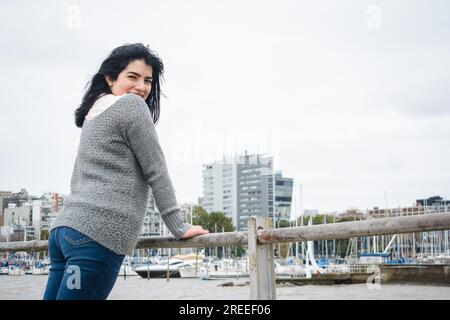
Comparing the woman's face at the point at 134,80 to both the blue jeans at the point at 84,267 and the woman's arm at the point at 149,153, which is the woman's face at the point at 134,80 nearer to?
the woman's arm at the point at 149,153

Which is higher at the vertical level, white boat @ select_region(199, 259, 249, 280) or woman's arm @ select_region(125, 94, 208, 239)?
woman's arm @ select_region(125, 94, 208, 239)

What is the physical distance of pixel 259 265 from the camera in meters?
2.62

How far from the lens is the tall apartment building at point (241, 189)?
144m

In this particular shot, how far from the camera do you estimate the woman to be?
206 centimetres

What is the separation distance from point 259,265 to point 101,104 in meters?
1.01

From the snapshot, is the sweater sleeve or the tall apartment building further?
the tall apartment building

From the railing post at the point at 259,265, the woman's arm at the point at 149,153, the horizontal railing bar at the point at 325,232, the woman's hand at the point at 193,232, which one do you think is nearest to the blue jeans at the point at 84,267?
the woman's arm at the point at 149,153

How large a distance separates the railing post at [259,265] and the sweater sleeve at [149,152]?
0.44 metres

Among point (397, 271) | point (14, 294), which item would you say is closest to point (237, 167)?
point (397, 271)

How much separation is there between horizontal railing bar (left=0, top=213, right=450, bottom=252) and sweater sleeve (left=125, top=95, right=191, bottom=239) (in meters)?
0.36

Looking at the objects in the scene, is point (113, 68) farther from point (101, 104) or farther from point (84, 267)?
point (84, 267)

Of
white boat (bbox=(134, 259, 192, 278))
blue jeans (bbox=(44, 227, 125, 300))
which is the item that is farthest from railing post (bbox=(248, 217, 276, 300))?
white boat (bbox=(134, 259, 192, 278))

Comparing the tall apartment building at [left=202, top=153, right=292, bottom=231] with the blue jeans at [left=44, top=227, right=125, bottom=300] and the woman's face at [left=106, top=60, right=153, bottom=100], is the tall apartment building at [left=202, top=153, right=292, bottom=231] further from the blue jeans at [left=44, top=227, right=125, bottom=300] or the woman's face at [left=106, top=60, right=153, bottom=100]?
the blue jeans at [left=44, top=227, right=125, bottom=300]
